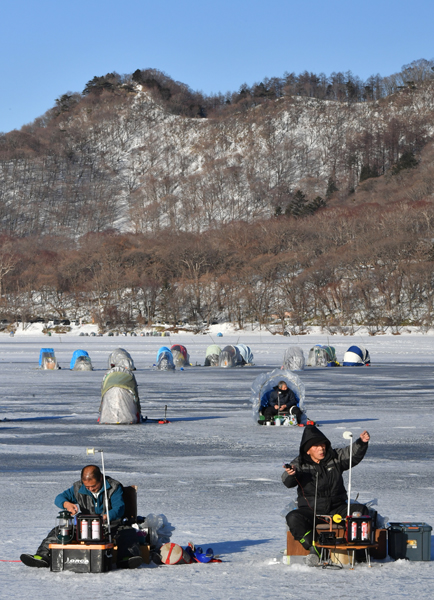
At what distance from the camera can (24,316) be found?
9400 centimetres

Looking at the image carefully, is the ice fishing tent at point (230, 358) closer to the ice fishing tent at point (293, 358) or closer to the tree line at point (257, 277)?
the ice fishing tent at point (293, 358)

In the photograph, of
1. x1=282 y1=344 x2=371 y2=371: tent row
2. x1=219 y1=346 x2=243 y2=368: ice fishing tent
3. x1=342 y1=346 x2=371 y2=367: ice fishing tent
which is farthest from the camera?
x1=282 y1=344 x2=371 y2=371: tent row

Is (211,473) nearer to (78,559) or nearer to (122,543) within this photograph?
(122,543)

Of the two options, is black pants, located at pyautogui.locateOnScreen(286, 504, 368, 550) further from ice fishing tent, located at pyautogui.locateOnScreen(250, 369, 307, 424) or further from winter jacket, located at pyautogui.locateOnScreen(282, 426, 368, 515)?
ice fishing tent, located at pyautogui.locateOnScreen(250, 369, 307, 424)

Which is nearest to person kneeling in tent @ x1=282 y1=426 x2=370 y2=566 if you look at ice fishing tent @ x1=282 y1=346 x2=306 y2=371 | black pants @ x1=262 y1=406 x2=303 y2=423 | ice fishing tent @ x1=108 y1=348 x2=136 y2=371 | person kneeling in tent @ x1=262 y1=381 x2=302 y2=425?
person kneeling in tent @ x1=262 y1=381 x2=302 y2=425

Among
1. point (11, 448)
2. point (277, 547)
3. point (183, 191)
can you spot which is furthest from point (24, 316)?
point (183, 191)

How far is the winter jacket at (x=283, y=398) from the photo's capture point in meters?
18.9

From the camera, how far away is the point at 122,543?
7160 mm

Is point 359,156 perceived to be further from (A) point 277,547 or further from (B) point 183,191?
(A) point 277,547

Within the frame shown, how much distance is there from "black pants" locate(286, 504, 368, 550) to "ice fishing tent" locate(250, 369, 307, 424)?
1133cm

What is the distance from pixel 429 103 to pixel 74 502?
204 metres

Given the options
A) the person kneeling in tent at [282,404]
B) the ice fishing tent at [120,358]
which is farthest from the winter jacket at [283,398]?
the ice fishing tent at [120,358]

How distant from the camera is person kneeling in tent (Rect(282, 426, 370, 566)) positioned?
7.33 m

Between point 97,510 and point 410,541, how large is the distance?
8.92ft
